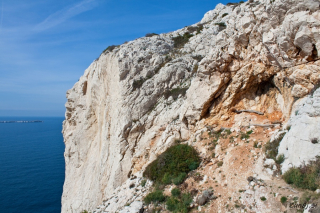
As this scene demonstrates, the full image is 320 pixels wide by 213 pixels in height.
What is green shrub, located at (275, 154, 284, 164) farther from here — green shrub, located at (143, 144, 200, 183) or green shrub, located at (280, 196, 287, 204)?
green shrub, located at (143, 144, 200, 183)

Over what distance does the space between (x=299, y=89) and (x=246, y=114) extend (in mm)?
3510

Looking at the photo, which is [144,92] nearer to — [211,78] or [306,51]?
[211,78]

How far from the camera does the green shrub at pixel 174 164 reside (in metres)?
11.9

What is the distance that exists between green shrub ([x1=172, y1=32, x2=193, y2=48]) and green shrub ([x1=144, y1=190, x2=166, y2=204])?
16.5 metres

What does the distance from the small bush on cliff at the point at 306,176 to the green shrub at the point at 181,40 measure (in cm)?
1829

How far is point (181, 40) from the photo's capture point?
2492 cm

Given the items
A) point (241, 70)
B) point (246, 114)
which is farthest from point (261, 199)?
point (241, 70)

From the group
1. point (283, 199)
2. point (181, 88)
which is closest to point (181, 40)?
point (181, 88)

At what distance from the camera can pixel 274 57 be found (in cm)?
1023

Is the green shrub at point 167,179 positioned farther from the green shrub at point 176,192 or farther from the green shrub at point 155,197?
the green shrub at point 176,192

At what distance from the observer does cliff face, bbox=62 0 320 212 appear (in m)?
9.43

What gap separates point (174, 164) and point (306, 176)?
649 centimetres

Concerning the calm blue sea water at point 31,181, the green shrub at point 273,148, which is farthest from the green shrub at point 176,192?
the calm blue sea water at point 31,181

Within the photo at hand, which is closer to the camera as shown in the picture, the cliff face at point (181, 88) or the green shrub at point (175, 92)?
the cliff face at point (181, 88)
